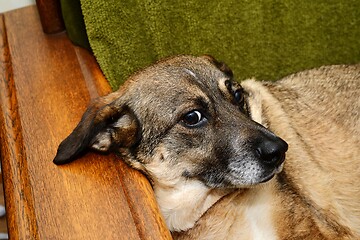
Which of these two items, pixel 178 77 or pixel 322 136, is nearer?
pixel 178 77

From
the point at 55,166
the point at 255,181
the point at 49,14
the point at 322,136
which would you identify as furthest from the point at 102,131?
the point at 322,136

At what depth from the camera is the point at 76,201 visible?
1.39m

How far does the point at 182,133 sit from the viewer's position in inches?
67.6

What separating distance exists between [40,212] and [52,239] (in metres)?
0.11

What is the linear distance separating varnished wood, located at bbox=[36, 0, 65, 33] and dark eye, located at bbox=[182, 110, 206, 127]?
81cm

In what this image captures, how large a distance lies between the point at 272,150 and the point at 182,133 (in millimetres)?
295

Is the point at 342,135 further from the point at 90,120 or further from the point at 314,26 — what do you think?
the point at 90,120

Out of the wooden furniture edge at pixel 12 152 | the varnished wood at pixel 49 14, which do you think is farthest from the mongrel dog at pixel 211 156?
the varnished wood at pixel 49 14

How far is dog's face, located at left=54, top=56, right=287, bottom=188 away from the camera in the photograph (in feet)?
5.51

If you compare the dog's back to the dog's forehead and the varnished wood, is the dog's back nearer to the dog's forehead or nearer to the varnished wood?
the dog's forehead

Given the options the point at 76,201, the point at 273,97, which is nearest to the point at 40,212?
the point at 76,201

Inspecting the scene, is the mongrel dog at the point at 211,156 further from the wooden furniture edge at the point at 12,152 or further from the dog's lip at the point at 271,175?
the wooden furniture edge at the point at 12,152

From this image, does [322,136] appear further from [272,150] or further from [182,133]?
[182,133]

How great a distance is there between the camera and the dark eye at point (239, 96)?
1.85 meters
